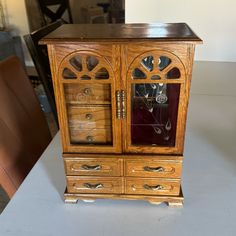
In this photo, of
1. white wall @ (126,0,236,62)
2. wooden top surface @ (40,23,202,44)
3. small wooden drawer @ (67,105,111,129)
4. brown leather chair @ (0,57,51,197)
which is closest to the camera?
wooden top surface @ (40,23,202,44)

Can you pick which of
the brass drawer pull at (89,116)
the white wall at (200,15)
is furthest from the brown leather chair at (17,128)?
the white wall at (200,15)

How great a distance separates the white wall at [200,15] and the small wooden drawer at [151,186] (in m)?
1.08

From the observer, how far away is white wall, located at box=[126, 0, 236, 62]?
1.52 meters

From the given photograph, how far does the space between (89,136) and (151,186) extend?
0.79 ft

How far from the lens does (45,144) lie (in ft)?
4.00

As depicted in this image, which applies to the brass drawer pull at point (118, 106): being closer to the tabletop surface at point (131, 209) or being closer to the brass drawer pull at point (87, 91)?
the brass drawer pull at point (87, 91)

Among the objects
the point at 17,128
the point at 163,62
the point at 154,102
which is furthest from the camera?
the point at 17,128

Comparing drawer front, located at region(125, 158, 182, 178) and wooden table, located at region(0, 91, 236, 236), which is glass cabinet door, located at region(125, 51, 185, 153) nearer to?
drawer front, located at region(125, 158, 182, 178)

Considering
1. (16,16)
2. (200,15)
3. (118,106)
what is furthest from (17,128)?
(16,16)

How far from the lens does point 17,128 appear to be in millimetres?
1065

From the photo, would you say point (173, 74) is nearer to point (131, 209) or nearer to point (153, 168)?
point (153, 168)

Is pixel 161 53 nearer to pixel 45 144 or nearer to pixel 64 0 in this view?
pixel 45 144

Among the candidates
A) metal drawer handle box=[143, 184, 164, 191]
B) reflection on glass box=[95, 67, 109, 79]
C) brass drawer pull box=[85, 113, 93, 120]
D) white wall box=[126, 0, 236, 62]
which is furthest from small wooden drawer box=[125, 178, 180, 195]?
white wall box=[126, 0, 236, 62]

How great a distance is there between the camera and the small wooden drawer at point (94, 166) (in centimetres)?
79
